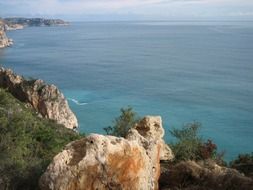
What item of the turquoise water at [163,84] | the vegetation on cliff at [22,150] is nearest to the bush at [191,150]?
the vegetation on cliff at [22,150]

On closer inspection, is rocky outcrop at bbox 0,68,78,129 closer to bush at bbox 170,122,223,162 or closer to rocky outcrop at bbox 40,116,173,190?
bush at bbox 170,122,223,162

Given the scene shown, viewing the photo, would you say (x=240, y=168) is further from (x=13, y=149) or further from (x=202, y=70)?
(x=202, y=70)

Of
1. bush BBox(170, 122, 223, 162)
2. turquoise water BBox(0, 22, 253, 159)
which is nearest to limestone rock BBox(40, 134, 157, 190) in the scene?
bush BBox(170, 122, 223, 162)

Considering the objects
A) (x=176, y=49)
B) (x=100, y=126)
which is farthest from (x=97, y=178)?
(x=176, y=49)

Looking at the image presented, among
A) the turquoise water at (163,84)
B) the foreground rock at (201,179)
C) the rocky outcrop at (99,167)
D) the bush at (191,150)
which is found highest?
the rocky outcrop at (99,167)

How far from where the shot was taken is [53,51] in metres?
145

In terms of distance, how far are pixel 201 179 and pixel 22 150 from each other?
13638 millimetres

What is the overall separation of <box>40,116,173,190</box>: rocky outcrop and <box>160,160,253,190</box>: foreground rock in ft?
7.64

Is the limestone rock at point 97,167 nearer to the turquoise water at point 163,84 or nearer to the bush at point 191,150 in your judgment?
the bush at point 191,150

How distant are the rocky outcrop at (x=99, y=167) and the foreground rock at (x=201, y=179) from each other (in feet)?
7.64

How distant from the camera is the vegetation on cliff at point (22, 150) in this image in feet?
43.5

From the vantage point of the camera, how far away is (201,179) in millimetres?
14781

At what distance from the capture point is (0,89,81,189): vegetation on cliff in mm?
13266

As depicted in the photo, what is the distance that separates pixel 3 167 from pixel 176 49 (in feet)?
421
